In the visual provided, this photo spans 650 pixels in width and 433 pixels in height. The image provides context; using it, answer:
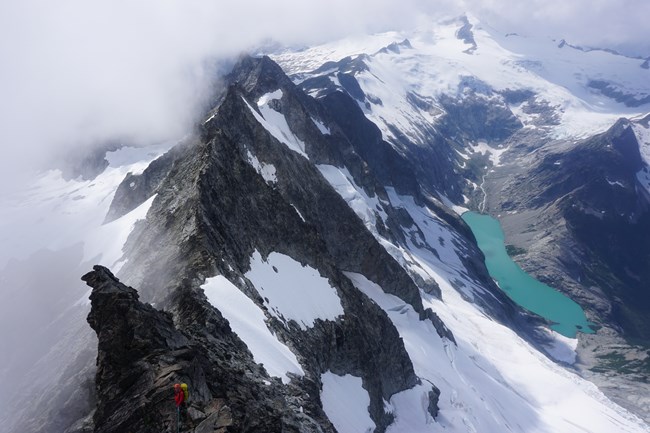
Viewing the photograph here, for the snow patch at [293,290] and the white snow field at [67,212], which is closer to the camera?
the snow patch at [293,290]

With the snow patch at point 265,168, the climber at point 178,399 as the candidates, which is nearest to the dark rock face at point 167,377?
the climber at point 178,399

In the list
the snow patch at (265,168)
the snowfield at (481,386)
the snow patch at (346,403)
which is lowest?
the snowfield at (481,386)

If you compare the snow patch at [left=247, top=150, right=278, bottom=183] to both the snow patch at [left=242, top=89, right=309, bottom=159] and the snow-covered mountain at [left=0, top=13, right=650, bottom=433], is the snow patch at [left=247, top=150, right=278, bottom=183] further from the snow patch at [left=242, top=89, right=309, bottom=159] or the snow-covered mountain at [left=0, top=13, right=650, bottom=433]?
the snow patch at [left=242, top=89, right=309, bottom=159]

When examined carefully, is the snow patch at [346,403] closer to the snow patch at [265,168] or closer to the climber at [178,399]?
the climber at [178,399]

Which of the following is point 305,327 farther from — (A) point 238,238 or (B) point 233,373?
(B) point 233,373

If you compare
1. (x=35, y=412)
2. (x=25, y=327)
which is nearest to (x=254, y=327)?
(x=35, y=412)

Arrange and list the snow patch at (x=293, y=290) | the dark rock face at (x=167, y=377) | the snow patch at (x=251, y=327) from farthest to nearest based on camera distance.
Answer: the snow patch at (x=293, y=290)
the snow patch at (x=251, y=327)
the dark rock face at (x=167, y=377)

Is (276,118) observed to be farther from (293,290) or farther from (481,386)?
(293,290)

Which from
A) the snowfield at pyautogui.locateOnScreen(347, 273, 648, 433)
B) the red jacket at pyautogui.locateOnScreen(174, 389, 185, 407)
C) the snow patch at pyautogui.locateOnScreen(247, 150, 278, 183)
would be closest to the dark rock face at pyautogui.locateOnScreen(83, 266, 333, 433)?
the red jacket at pyautogui.locateOnScreen(174, 389, 185, 407)
